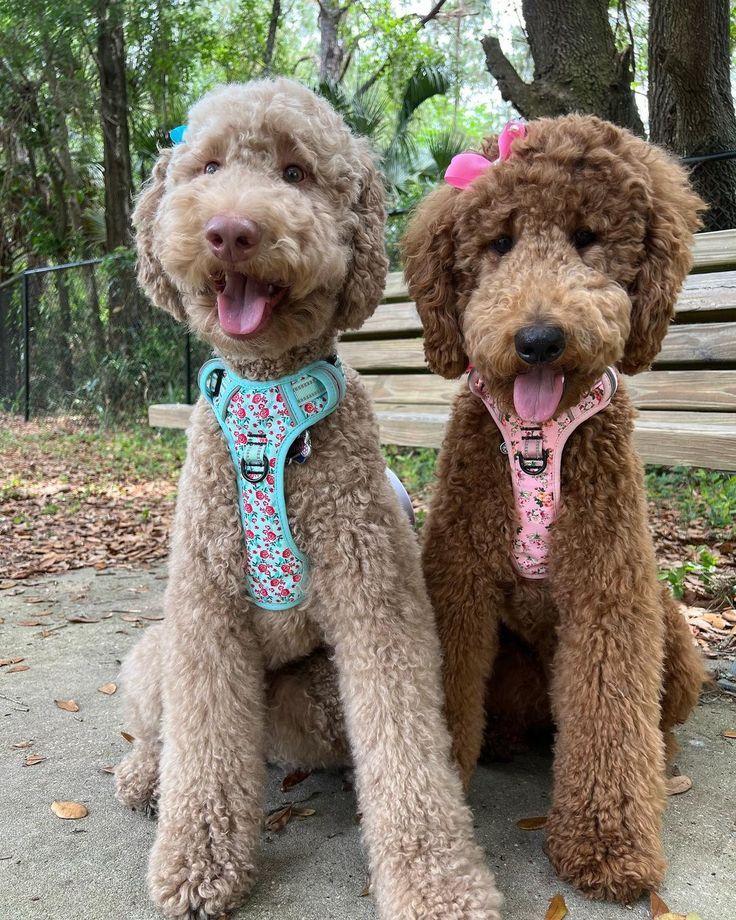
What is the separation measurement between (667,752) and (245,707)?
1183mm

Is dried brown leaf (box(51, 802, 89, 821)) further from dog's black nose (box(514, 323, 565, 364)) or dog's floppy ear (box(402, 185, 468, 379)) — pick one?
dog's black nose (box(514, 323, 565, 364))

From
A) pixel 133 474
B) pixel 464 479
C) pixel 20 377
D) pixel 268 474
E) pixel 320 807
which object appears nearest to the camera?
pixel 268 474

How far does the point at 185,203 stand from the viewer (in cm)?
157

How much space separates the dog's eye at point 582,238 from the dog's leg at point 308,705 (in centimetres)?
115

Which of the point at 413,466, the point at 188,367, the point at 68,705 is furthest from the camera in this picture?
the point at 188,367

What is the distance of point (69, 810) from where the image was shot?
198 cm

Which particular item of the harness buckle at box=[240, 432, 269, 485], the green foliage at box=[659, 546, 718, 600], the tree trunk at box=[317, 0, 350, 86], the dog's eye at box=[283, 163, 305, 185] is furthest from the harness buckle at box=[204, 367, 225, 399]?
the tree trunk at box=[317, 0, 350, 86]

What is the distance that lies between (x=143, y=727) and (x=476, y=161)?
162 cm

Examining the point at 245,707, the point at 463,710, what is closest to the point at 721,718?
the point at 463,710

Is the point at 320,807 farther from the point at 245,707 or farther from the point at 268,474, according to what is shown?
the point at 268,474

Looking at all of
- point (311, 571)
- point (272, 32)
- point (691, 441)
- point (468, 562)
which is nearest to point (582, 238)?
point (468, 562)

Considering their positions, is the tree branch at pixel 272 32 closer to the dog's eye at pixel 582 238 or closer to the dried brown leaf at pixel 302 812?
the dog's eye at pixel 582 238

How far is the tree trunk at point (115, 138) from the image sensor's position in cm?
1005

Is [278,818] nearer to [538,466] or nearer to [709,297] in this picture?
[538,466]
